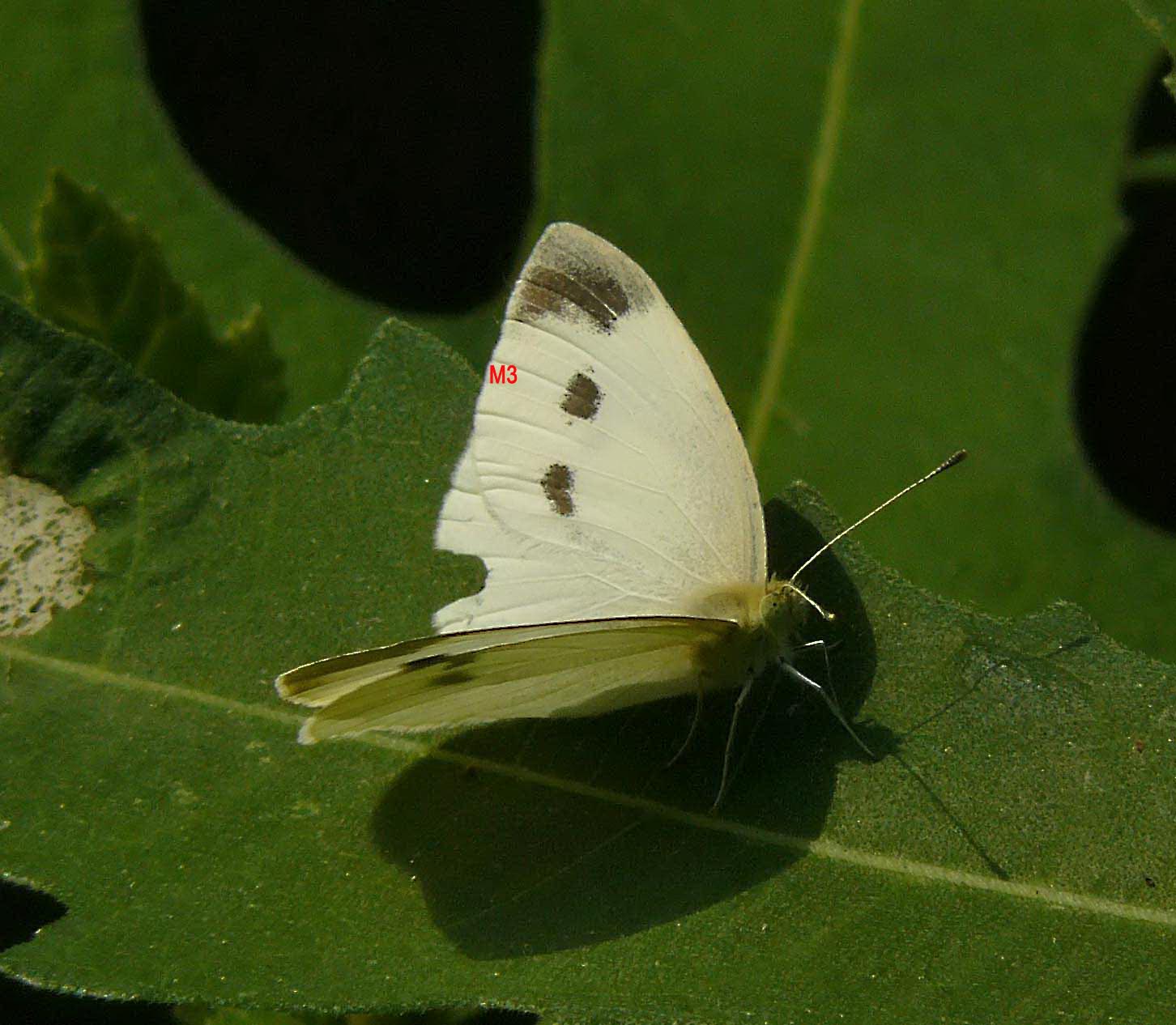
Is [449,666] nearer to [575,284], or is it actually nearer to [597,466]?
[597,466]

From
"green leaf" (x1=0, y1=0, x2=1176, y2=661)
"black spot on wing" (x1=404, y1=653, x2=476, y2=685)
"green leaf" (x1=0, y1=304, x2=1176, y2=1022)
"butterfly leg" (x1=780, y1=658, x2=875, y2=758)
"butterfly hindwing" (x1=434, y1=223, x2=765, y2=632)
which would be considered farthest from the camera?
"green leaf" (x1=0, y1=0, x2=1176, y2=661)

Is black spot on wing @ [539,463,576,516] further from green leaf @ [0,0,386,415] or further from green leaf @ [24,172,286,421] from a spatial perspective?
green leaf @ [0,0,386,415]

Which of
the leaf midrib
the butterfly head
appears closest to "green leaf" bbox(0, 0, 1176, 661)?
the leaf midrib

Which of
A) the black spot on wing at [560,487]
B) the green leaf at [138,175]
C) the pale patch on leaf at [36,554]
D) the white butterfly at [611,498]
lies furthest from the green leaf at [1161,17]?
the green leaf at [138,175]

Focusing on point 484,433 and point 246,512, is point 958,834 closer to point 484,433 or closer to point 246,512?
point 484,433

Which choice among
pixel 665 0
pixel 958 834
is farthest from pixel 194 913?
pixel 665 0

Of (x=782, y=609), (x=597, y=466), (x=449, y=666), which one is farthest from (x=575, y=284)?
(x=449, y=666)
